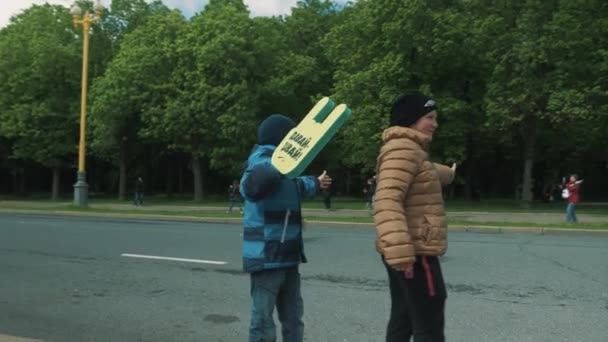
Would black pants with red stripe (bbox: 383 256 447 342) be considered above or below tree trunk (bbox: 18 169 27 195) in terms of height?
below

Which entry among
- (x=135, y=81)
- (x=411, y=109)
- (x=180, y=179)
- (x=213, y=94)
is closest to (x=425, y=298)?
(x=411, y=109)

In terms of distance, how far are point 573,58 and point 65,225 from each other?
70.8 feet

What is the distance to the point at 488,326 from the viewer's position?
225 inches

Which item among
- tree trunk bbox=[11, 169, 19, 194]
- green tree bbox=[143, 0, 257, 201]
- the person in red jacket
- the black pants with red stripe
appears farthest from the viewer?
tree trunk bbox=[11, 169, 19, 194]

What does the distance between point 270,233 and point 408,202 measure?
3.34ft

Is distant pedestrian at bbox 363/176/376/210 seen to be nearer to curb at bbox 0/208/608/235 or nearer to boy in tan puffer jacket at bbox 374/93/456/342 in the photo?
curb at bbox 0/208/608/235

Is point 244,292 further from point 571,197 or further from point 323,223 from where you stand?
point 571,197

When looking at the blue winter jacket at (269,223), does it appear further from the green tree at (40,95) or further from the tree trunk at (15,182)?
the tree trunk at (15,182)

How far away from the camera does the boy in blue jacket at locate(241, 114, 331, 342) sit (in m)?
3.84

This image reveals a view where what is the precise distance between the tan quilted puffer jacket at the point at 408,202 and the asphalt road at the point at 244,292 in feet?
7.77

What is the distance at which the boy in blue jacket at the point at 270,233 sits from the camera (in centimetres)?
384

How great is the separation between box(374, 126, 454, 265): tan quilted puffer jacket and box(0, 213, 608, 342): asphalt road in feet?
7.77

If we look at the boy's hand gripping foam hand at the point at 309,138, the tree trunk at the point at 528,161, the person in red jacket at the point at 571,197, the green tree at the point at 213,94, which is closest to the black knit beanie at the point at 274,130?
the boy's hand gripping foam hand at the point at 309,138

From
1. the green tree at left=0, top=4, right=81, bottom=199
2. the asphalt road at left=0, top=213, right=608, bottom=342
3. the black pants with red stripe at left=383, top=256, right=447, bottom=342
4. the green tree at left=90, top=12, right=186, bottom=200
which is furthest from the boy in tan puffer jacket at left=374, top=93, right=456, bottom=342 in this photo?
the green tree at left=0, top=4, right=81, bottom=199
